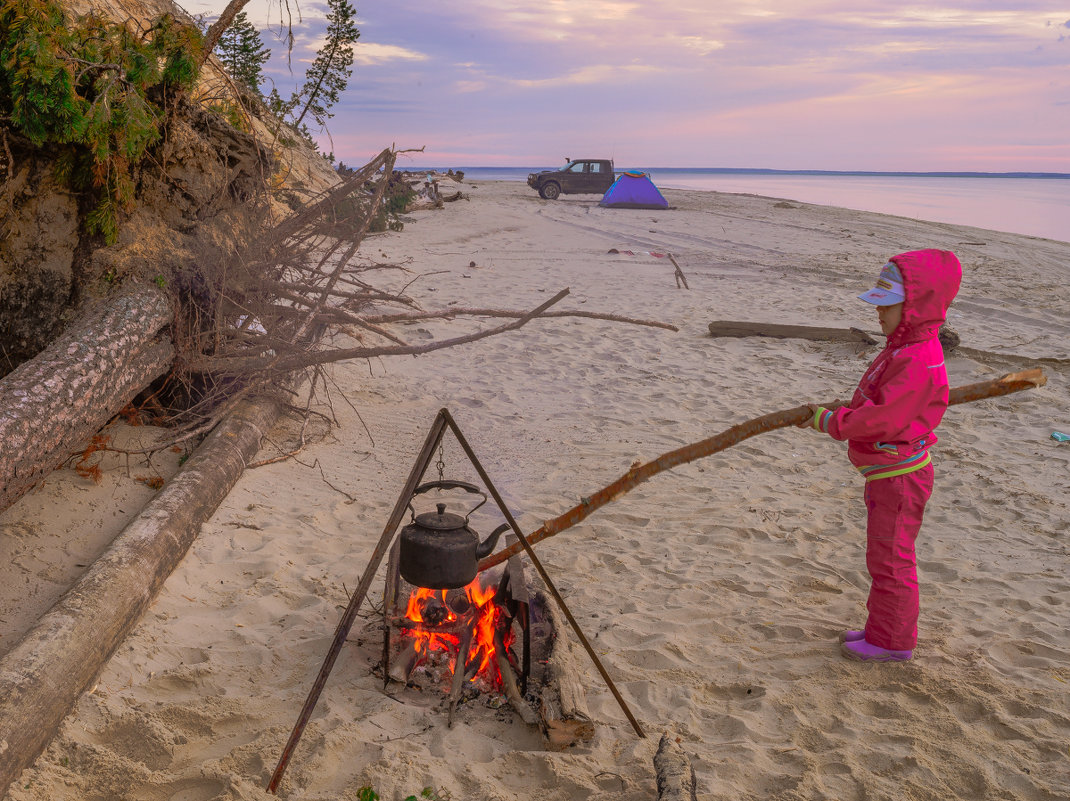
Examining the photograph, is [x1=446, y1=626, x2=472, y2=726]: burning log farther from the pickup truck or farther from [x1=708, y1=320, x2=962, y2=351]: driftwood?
the pickup truck

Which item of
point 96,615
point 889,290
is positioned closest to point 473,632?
point 96,615

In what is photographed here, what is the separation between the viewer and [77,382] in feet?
12.5

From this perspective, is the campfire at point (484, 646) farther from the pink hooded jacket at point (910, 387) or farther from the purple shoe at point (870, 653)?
the pink hooded jacket at point (910, 387)

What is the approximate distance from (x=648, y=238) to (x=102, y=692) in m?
18.1

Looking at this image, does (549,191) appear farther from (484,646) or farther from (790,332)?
(484,646)

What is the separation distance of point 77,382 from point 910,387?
153 inches

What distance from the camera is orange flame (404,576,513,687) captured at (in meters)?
3.36

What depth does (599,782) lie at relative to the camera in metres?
2.78

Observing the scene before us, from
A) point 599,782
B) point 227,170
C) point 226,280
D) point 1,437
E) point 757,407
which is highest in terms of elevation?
point 227,170

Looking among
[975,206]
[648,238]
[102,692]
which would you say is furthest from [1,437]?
[975,206]

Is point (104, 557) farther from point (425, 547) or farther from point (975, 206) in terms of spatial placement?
point (975, 206)

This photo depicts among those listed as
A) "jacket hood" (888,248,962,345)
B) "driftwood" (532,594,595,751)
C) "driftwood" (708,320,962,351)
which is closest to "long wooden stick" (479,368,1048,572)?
"jacket hood" (888,248,962,345)

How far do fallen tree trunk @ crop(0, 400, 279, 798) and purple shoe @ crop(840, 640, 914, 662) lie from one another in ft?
10.8

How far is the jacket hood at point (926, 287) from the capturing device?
10.4 ft
